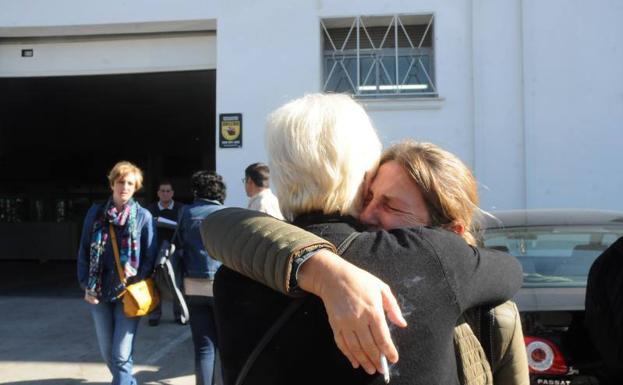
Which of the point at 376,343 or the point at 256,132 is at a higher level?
the point at 256,132

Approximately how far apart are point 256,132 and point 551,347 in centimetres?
454

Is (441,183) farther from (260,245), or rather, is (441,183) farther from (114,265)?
Result: (114,265)

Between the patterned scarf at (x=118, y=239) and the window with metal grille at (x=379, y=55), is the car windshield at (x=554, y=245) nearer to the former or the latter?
the patterned scarf at (x=118, y=239)

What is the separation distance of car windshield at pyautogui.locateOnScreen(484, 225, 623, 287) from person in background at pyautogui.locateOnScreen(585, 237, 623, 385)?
1.46 m

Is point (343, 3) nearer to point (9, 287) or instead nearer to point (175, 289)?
point (175, 289)

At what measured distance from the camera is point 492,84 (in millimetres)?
6078

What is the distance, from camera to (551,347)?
2396 millimetres

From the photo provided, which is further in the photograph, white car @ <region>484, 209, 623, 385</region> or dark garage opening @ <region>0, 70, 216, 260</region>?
dark garage opening @ <region>0, 70, 216, 260</region>

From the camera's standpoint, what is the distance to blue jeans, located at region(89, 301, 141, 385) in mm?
3678

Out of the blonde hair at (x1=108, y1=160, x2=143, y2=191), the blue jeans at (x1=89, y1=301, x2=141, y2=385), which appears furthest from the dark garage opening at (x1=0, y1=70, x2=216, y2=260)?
the blue jeans at (x1=89, y1=301, x2=141, y2=385)

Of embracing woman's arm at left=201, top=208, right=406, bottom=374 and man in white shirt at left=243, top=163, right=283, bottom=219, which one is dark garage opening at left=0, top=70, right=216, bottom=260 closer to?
man in white shirt at left=243, top=163, right=283, bottom=219

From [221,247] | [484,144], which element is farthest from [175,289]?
[484,144]

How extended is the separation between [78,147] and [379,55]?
12.8 m

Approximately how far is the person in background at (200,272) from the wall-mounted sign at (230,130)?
2.44 metres
